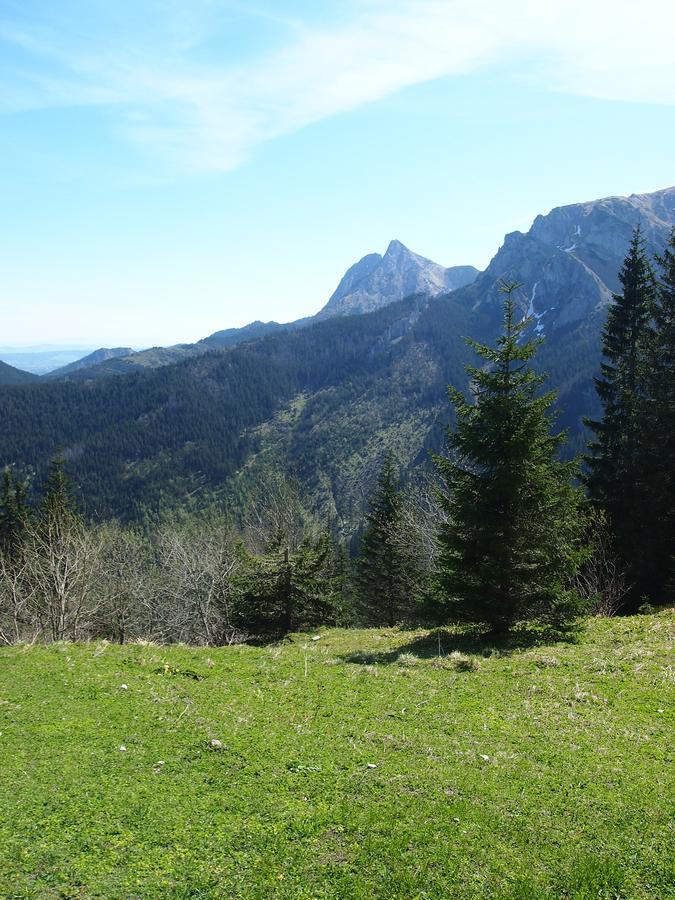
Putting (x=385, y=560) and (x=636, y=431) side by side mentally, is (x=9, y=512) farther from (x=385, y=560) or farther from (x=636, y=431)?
(x=636, y=431)

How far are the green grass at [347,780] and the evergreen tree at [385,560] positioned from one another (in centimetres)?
2151

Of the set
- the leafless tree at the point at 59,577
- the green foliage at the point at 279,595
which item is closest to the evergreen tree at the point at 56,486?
the leafless tree at the point at 59,577

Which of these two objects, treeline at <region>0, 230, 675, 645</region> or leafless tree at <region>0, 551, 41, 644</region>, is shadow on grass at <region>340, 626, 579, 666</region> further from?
leafless tree at <region>0, 551, 41, 644</region>

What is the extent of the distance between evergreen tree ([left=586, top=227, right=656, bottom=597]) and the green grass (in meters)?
13.8

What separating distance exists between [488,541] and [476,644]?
3.30m

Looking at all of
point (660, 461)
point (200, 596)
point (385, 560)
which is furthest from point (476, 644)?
point (200, 596)

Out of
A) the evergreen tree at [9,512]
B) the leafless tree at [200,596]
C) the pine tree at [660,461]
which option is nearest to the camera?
the pine tree at [660,461]

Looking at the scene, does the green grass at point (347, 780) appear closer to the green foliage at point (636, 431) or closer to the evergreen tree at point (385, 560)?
the green foliage at point (636, 431)

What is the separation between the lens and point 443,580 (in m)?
16.5

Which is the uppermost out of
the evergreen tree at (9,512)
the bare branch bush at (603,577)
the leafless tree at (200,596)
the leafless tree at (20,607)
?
the evergreen tree at (9,512)

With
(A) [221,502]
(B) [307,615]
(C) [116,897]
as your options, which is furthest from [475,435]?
(A) [221,502]

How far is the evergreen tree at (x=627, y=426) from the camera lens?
26.4 metres

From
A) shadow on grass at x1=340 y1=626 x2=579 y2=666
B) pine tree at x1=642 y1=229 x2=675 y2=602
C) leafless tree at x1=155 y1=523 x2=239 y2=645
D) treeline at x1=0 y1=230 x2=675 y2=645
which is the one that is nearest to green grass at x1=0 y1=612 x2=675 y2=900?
shadow on grass at x1=340 y1=626 x2=579 y2=666

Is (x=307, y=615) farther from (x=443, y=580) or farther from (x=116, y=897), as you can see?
(x=116, y=897)
